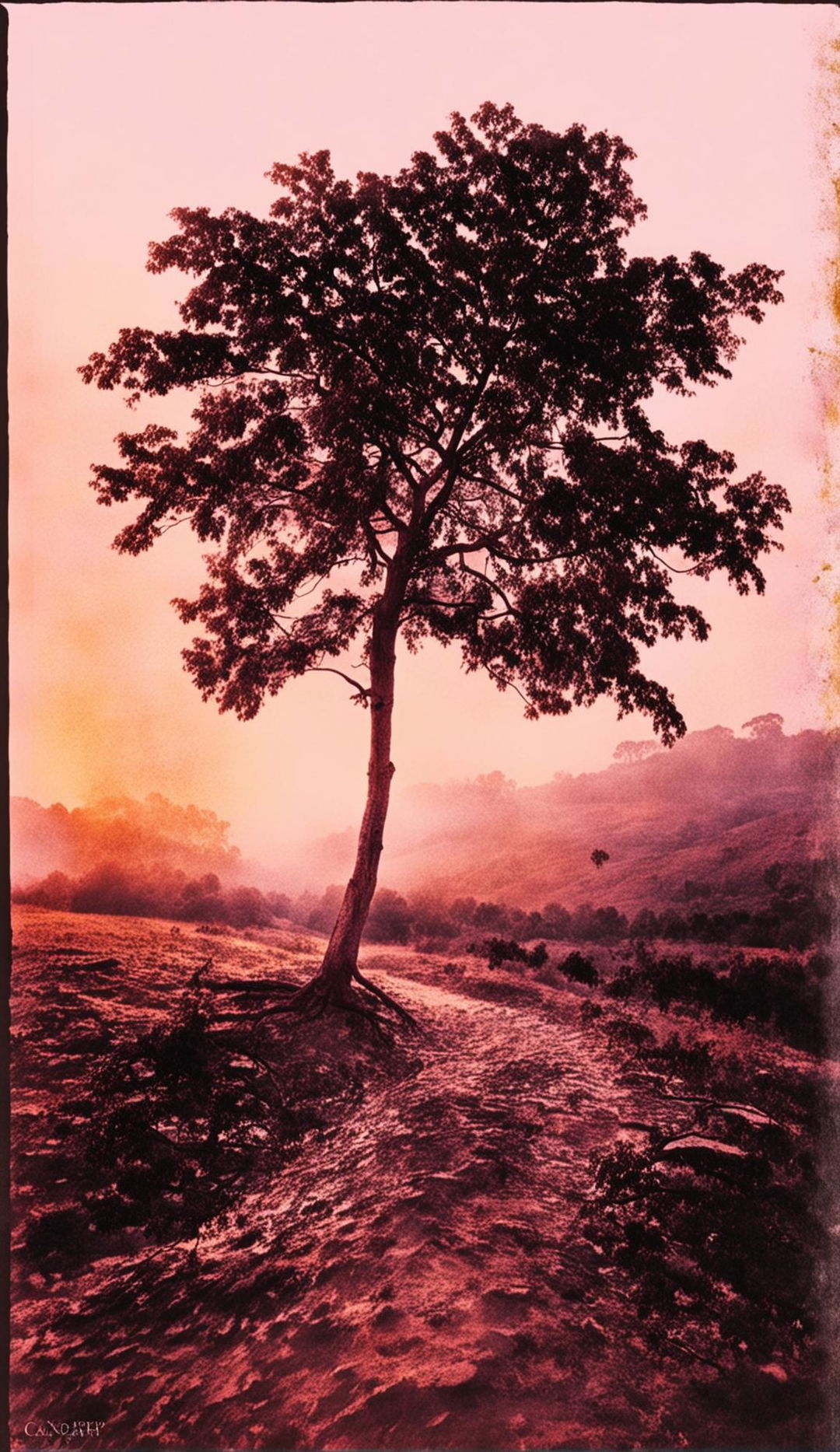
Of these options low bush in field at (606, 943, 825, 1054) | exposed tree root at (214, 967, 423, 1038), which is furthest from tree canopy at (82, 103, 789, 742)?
exposed tree root at (214, 967, 423, 1038)

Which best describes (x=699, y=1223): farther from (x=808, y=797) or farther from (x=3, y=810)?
(x=3, y=810)

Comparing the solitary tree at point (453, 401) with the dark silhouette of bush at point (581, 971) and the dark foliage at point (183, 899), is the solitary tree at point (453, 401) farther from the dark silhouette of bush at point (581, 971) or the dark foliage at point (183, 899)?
the dark silhouette of bush at point (581, 971)

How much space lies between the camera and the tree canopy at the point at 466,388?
519cm

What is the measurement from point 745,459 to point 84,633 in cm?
445

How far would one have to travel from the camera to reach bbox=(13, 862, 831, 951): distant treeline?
4.86 meters

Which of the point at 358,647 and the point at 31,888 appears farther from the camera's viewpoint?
the point at 358,647

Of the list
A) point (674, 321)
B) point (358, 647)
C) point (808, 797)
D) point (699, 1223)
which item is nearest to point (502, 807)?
point (358, 647)

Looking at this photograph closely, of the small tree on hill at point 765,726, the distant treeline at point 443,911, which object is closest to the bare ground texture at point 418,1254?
the distant treeline at point 443,911

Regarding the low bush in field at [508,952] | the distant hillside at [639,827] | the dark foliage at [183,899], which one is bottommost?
the low bush in field at [508,952]

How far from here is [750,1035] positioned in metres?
4.81

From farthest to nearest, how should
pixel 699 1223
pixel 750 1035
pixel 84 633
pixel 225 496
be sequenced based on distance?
pixel 225 496, pixel 84 633, pixel 750 1035, pixel 699 1223

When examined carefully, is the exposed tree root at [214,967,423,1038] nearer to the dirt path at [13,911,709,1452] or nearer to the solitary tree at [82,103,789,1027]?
the solitary tree at [82,103,789,1027]

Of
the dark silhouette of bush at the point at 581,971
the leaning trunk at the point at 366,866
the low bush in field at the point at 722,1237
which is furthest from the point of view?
the leaning trunk at the point at 366,866

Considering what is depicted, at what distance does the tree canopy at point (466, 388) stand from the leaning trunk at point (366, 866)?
0.91 meters
